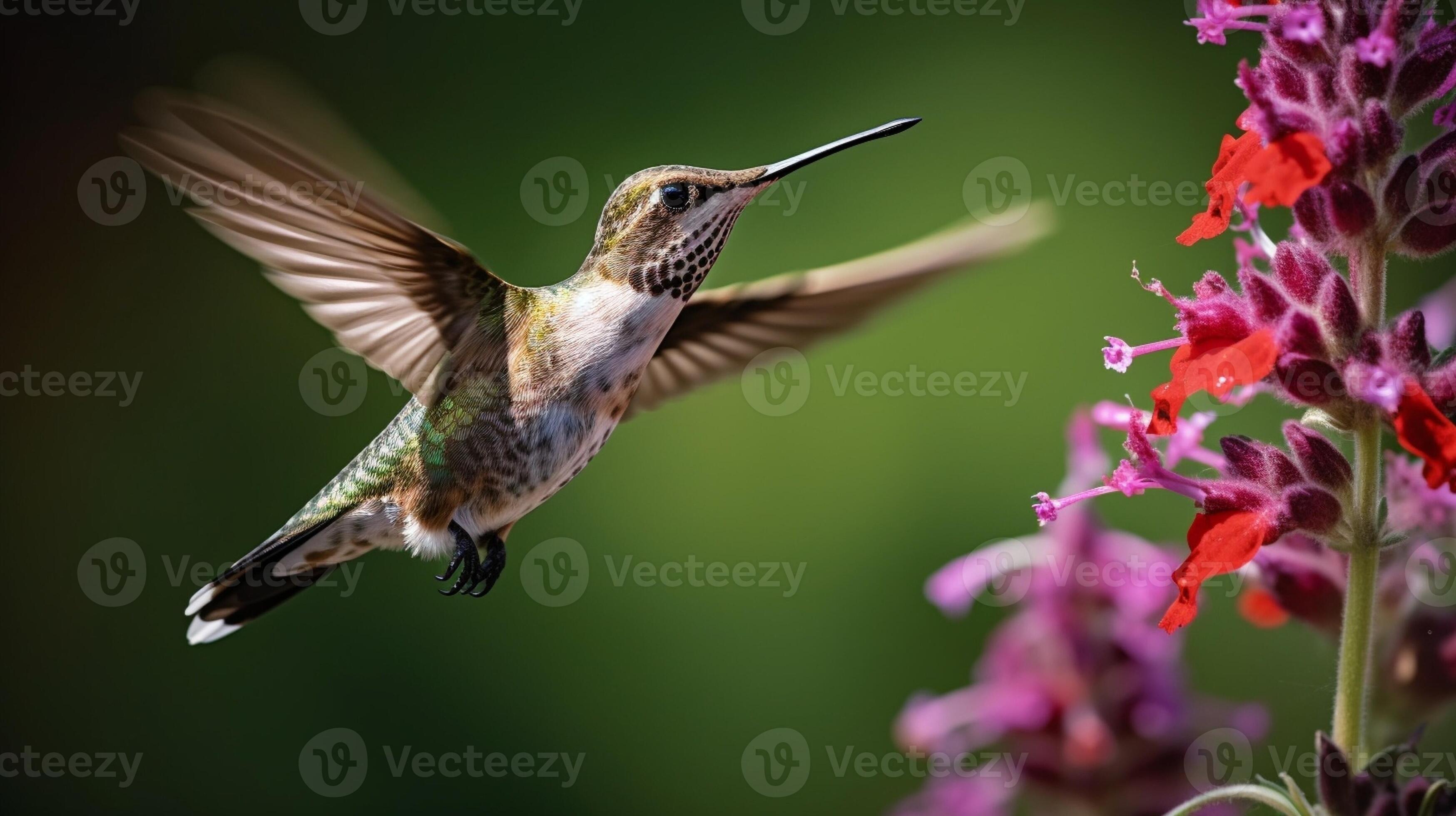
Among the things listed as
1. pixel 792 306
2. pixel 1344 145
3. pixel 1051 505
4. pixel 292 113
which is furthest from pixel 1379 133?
pixel 292 113

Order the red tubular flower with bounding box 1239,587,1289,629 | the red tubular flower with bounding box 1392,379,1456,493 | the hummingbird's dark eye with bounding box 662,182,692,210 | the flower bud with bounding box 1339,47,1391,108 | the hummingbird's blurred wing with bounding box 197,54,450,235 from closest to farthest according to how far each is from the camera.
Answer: the red tubular flower with bounding box 1392,379,1456,493 < the flower bud with bounding box 1339,47,1391,108 < the hummingbird's blurred wing with bounding box 197,54,450,235 < the red tubular flower with bounding box 1239,587,1289,629 < the hummingbird's dark eye with bounding box 662,182,692,210

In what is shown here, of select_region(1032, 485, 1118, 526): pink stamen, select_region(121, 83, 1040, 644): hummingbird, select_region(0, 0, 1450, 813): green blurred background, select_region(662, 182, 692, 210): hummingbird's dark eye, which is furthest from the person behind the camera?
select_region(0, 0, 1450, 813): green blurred background

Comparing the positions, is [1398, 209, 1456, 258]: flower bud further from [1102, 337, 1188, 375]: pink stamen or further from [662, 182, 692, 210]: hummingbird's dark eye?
[662, 182, 692, 210]: hummingbird's dark eye

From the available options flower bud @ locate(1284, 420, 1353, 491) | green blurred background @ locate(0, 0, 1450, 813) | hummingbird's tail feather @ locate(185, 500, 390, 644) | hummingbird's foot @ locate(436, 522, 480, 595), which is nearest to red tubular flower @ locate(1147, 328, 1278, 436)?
flower bud @ locate(1284, 420, 1353, 491)

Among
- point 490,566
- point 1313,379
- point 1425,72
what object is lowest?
point 490,566

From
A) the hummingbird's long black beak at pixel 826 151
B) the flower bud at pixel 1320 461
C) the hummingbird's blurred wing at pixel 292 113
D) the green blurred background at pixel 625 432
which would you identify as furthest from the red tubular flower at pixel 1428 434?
the green blurred background at pixel 625 432

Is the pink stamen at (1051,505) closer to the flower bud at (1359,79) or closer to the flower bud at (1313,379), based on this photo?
the flower bud at (1313,379)

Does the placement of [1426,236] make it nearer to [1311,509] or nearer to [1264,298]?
[1264,298]
